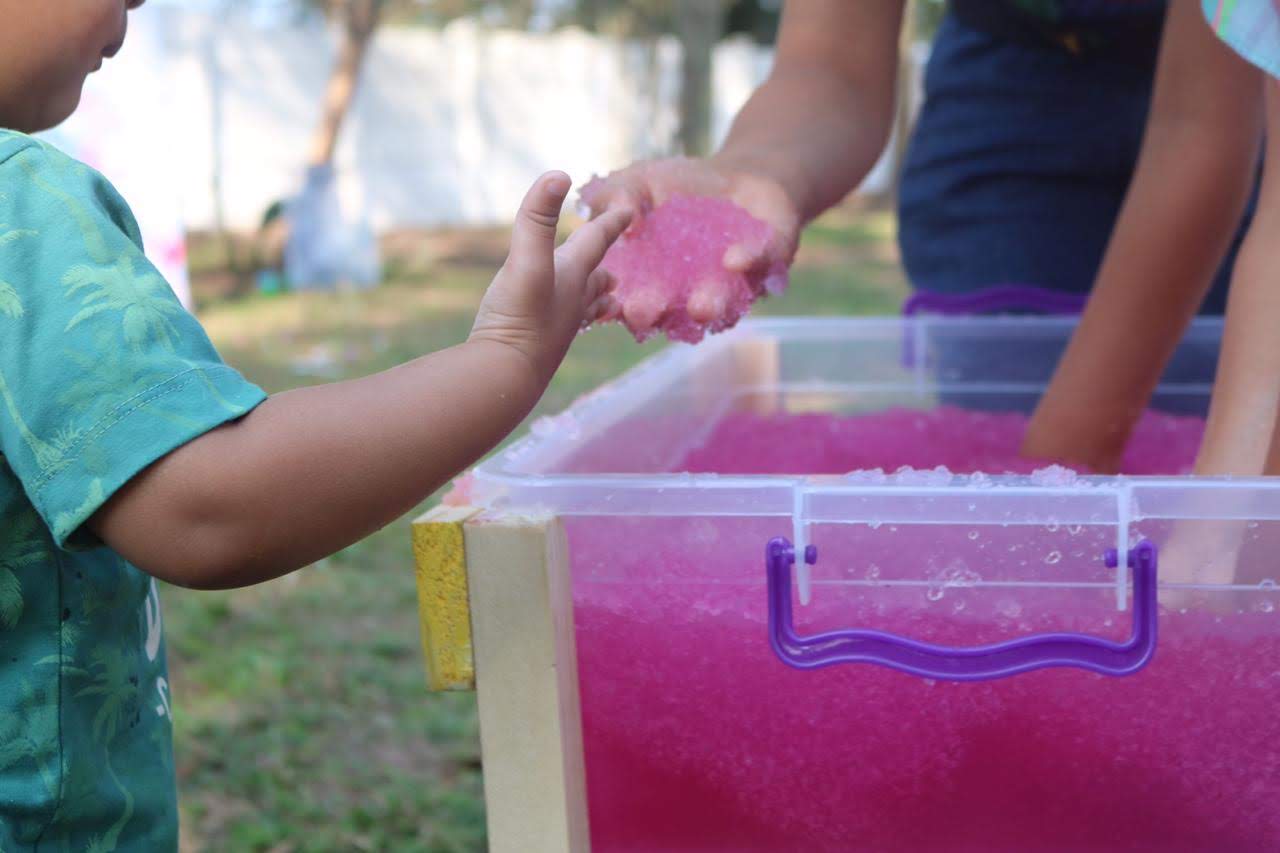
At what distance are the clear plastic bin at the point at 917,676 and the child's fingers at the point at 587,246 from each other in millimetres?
121

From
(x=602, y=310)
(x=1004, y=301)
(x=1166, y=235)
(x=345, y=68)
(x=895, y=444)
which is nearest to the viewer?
(x=602, y=310)

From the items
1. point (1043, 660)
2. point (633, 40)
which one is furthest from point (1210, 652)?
point (633, 40)

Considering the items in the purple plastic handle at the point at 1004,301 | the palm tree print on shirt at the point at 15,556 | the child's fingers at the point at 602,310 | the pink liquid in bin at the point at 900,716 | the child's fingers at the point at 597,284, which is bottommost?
the pink liquid in bin at the point at 900,716

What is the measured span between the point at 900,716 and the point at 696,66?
9.44 meters

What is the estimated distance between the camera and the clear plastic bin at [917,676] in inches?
27.5

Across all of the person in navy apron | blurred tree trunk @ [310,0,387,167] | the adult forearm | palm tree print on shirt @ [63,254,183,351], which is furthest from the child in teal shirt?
blurred tree trunk @ [310,0,387,167]

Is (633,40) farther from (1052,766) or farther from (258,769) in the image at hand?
(1052,766)

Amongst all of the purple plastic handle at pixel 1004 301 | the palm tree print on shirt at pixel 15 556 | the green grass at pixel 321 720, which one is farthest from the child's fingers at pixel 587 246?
the green grass at pixel 321 720

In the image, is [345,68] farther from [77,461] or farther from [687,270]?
[77,461]

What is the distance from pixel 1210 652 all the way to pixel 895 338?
835 mm

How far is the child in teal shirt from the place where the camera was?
23.7 inches

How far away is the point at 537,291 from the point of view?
0.68m

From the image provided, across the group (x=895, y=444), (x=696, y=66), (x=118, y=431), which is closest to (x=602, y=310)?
(x=118, y=431)

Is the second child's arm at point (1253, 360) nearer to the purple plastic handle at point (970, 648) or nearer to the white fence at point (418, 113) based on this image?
the purple plastic handle at point (970, 648)
